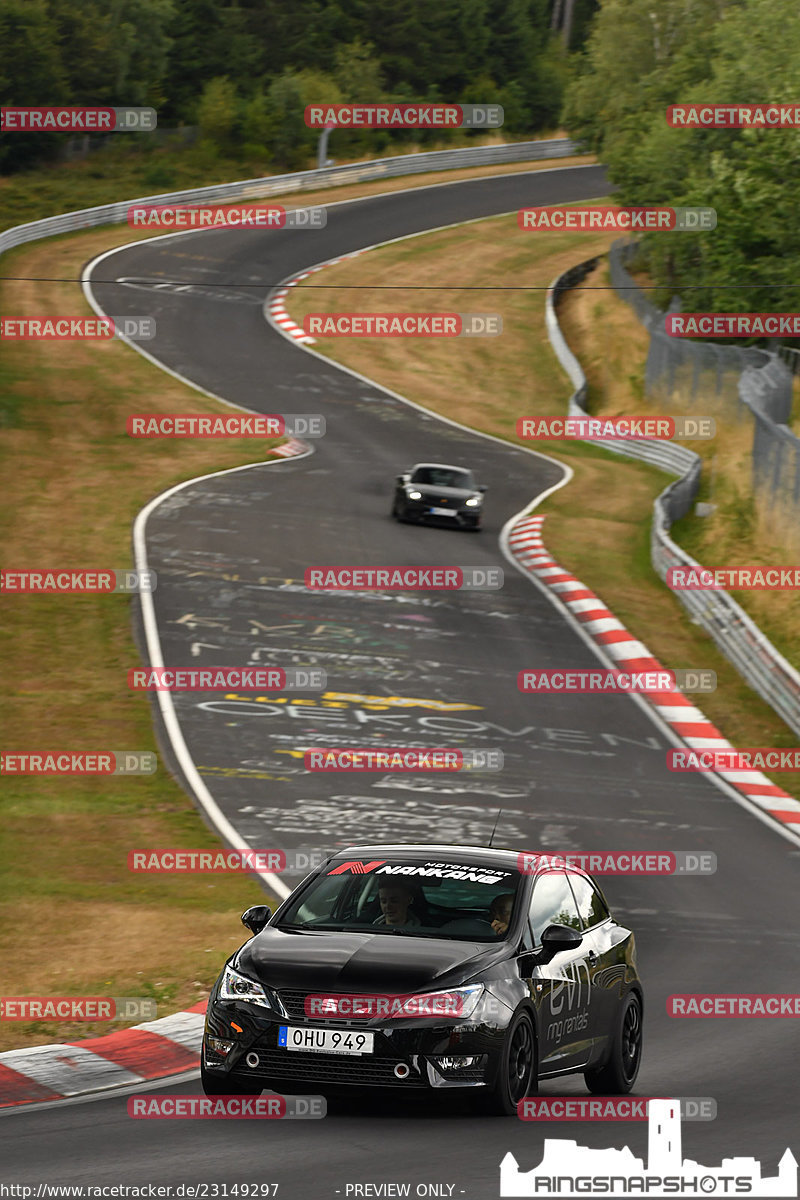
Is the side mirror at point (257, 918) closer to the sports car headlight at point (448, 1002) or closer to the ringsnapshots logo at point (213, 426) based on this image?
the sports car headlight at point (448, 1002)

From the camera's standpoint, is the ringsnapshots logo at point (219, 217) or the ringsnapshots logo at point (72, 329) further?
the ringsnapshots logo at point (219, 217)

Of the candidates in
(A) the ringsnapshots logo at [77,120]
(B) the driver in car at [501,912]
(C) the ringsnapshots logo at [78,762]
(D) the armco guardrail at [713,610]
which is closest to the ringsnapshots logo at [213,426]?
(D) the armco guardrail at [713,610]

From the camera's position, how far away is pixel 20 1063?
33.4 ft

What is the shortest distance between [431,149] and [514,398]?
37135mm

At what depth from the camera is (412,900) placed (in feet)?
32.8

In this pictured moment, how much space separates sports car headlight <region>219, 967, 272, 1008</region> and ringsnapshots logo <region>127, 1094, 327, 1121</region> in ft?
0.86

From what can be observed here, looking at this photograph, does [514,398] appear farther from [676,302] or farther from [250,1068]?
[250,1068]

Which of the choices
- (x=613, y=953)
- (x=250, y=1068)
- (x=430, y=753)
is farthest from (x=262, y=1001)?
(x=430, y=753)

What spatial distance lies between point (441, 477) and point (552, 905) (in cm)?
2687

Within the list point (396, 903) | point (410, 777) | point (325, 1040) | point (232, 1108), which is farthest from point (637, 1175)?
point (410, 777)

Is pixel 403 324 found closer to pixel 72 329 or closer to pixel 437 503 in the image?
pixel 72 329

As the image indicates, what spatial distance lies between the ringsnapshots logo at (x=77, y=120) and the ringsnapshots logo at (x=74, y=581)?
44.8m

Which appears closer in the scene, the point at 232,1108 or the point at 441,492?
the point at 232,1108

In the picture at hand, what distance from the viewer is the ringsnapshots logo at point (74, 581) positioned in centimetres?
2980
